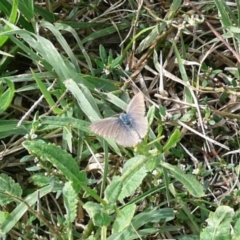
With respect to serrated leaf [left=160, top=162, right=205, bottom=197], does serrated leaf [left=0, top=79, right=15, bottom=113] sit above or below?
above

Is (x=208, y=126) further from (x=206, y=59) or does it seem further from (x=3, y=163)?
(x=3, y=163)

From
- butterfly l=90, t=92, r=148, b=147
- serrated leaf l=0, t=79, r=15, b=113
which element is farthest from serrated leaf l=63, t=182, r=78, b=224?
serrated leaf l=0, t=79, r=15, b=113

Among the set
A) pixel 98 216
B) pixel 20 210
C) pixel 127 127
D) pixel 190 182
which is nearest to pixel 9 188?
pixel 20 210

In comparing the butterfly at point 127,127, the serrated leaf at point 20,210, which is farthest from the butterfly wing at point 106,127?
the serrated leaf at point 20,210

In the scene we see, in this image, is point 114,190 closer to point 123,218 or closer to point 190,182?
point 123,218

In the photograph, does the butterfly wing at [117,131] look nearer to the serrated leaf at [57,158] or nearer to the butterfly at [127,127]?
the butterfly at [127,127]

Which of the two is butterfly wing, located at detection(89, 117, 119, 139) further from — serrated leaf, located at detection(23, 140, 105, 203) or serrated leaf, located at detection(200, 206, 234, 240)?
serrated leaf, located at detection(200, 206, 234, 240)
